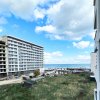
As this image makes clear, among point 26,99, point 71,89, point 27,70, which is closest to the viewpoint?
point 26,99

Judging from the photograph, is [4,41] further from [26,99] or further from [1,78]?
[26,99]

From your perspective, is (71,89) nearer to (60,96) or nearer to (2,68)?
(60,96)

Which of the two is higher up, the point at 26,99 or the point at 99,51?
the point at 99,51

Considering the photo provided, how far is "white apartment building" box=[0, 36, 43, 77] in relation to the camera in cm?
3744

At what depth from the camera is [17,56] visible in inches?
1676

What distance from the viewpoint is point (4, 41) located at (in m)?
37.9

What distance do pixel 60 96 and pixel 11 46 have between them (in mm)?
27556

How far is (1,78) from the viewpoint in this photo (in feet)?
116

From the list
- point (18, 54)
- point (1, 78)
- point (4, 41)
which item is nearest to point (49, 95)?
point (1, 78)

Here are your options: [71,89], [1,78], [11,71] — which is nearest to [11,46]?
[11,71]

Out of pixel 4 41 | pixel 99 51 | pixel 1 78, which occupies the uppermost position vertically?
pixel 4 41

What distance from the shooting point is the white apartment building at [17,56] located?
37438mm

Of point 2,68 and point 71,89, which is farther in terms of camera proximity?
point 2,68

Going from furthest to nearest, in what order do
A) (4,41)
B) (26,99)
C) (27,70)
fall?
(27,70) < (4,41) < (26,99)
